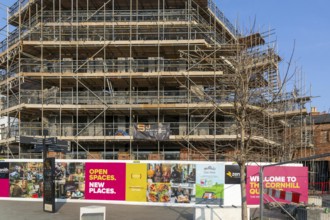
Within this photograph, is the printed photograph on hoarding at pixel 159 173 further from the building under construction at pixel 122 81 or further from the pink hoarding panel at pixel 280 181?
the building under construction at pixel 122 81

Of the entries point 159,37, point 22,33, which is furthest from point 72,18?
point 159,37

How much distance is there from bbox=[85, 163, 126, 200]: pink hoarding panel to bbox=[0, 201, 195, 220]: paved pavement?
0.76m

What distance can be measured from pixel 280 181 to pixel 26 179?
12.0 metres

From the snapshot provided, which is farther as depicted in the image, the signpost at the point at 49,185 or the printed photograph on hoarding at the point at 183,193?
the printed photograph on hoarding at the point at 183,193

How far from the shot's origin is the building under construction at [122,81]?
28125 mm

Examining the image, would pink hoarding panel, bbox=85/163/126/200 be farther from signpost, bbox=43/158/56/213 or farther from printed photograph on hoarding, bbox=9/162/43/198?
signpost, bbox=43/158/56/213

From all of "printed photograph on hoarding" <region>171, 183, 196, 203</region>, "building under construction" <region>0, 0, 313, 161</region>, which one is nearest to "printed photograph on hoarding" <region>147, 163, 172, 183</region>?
"printed photograph on hoarding" <region>171, 183, 196, 203</region>

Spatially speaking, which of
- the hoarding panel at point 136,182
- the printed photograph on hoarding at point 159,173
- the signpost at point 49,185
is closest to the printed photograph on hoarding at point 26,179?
the signpost at point 49,185

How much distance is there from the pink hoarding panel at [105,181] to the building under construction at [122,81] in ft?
29.4

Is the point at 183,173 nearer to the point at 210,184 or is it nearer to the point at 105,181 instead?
the point at 210,184

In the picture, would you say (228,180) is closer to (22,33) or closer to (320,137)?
(22,33)

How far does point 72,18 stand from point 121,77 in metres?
6.15

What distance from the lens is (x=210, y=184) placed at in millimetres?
17531

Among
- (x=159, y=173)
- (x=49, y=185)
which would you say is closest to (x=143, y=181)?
(x=159, y=173)
